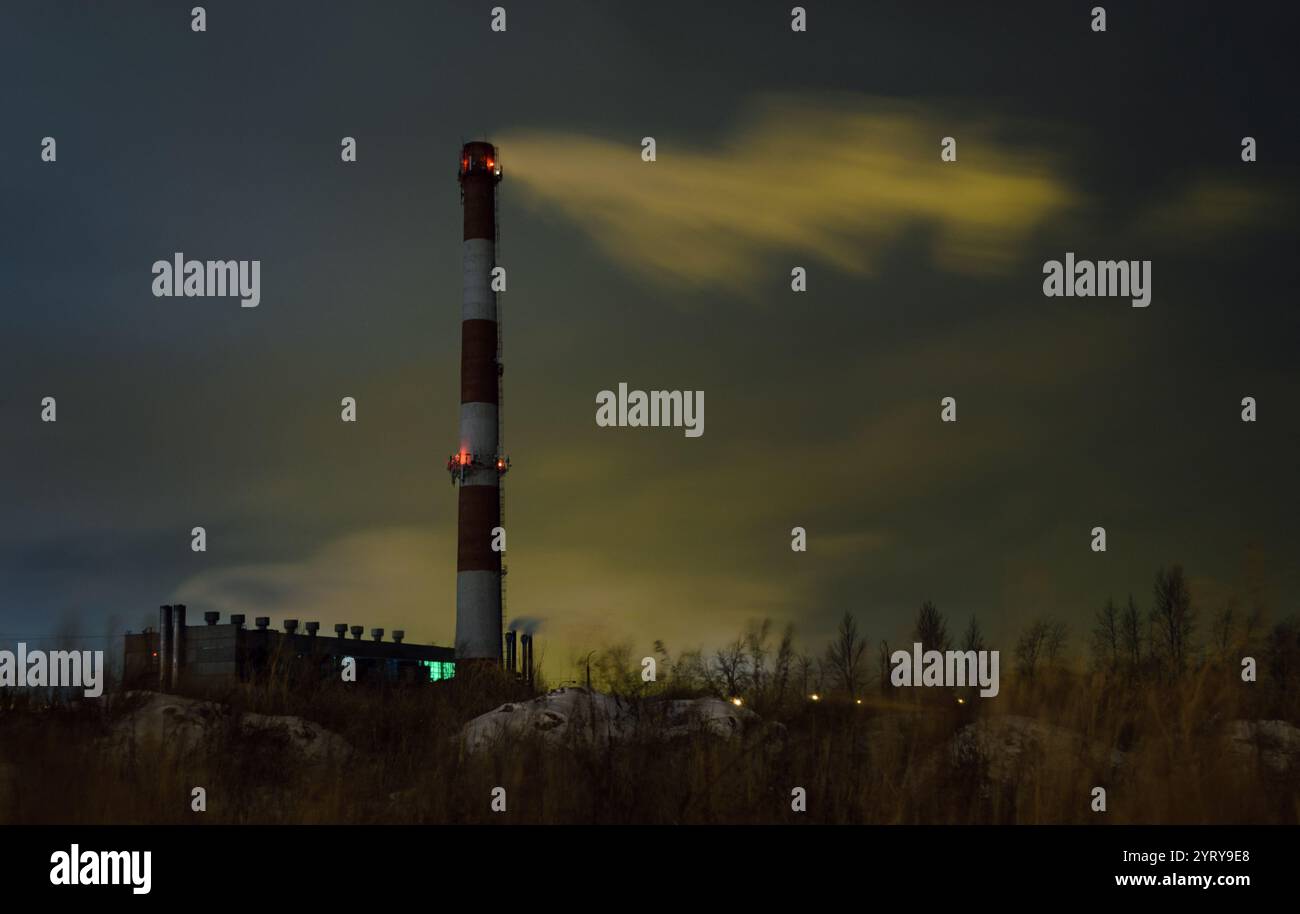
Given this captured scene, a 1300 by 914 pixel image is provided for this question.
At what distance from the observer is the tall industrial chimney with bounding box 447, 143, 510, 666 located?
129 ft

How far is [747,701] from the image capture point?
12203 millimetres

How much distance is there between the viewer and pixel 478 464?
129 ft

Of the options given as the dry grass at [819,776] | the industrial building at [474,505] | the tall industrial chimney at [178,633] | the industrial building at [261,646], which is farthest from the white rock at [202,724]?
the tall industrial chimney at [178,633]

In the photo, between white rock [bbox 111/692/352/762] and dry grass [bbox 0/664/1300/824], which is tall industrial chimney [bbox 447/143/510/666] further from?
dry grass [bbox 0/664/1300/824]

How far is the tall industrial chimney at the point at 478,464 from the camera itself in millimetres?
39188

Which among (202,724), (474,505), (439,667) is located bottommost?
(439,667)

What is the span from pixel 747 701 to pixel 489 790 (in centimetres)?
436

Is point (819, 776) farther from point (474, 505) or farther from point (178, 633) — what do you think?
point (178, 633)

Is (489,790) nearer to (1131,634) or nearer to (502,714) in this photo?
(502,714)

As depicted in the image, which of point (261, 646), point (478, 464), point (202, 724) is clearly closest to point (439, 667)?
point (261, 646)

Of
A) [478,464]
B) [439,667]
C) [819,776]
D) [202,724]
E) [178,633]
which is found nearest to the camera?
[819,776]

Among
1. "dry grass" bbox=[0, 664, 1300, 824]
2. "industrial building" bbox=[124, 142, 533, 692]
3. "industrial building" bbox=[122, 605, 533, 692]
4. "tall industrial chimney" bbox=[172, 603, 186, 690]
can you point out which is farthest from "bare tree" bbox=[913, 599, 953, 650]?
"tall industrial chimney" bbox=[172, 603, 186, 690]
